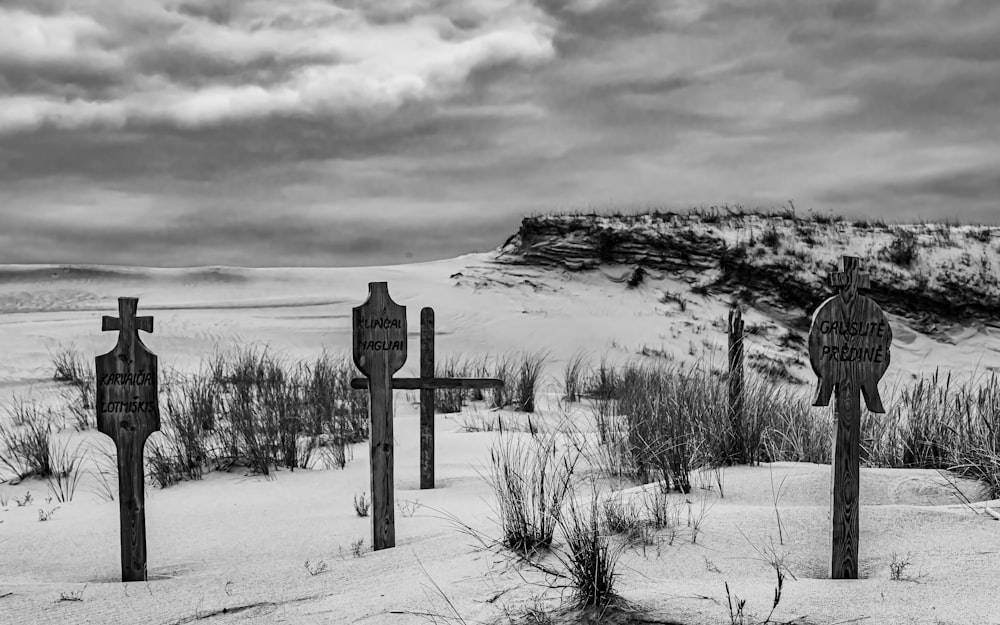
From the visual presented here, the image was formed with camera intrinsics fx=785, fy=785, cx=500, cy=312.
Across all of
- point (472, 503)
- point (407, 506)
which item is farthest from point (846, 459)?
point (407, 506)

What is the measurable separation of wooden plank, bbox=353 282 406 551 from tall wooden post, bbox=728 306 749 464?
8.62 ft

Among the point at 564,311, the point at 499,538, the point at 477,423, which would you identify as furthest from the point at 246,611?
the point at 564,311

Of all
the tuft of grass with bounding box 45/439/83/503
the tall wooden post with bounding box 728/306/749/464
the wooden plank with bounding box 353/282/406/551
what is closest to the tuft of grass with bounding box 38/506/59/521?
the tuft of grass with bounding box 45/439/83/503

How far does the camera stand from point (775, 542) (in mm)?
3672

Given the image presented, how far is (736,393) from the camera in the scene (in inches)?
259

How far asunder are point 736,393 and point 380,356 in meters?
3.37

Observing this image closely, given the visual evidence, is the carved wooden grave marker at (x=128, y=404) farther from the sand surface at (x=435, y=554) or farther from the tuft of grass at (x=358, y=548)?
the tuft of grass at (x=358, y=548)

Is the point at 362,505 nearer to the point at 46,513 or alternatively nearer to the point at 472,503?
the point at 472,503

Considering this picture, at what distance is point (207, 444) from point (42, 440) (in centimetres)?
142

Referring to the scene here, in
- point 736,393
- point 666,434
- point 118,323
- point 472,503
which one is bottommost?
point 472,503

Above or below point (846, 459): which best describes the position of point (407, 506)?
below

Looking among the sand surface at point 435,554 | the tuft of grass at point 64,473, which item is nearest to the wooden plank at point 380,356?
the sand surface at point 435,554

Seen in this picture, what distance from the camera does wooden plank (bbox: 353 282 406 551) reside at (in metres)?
4.43

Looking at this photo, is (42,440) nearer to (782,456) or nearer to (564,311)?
(782,456)
